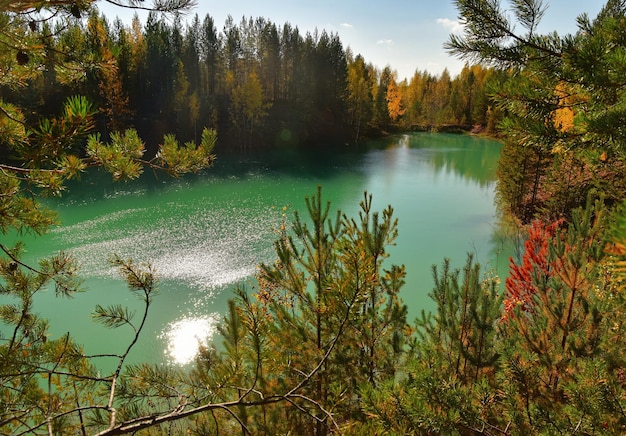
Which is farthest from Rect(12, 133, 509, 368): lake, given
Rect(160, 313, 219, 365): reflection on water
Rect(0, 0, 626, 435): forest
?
Rect(0, 0, 626, 435): forest

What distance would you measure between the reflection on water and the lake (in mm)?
29

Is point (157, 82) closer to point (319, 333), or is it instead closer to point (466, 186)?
point (466, 186)

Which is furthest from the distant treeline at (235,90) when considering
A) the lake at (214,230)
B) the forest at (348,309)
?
the forest at (348,309)

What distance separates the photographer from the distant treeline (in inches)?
1096

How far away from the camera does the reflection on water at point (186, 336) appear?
7590 mm

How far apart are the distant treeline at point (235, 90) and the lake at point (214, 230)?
6941 millimetres

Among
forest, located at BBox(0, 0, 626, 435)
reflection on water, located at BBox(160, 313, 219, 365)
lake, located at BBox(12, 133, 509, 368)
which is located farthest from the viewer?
lake, located at BBox(12, 133, 509, 368)

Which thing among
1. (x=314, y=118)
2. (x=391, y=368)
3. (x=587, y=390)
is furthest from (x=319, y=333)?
(x=314, y=118)

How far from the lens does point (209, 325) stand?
8539 millimetres

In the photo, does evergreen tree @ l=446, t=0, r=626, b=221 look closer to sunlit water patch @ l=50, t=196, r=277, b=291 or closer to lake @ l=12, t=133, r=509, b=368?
lake @ l=12, t=133, r=509, b=368

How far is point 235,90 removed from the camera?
1228 inches

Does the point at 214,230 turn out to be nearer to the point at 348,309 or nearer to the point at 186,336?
the point at 186,336

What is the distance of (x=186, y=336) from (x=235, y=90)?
1060 inches

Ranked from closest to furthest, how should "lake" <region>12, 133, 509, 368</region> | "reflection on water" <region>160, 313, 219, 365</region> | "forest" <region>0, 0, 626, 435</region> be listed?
"forest" <region>0, 0, 626, 435</region> → "reflection on water" <region>160, 313, 219, 365</region> → "lake" <region>12, 133, 509, 368</region>
